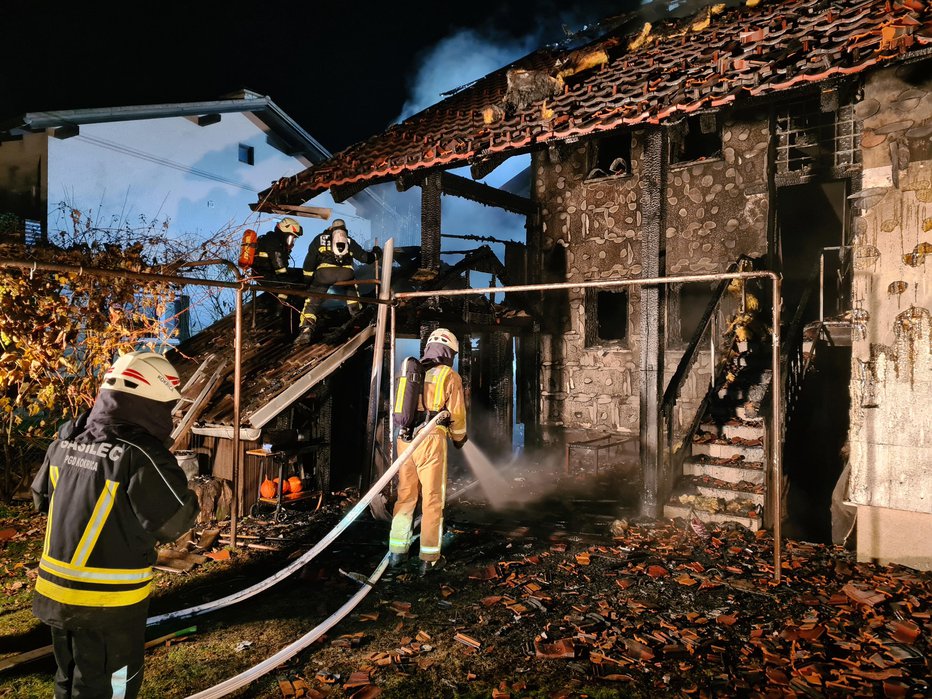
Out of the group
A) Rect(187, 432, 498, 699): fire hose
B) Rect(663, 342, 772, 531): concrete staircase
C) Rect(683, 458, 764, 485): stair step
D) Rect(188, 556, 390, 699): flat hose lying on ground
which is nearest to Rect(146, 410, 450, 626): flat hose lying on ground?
Rect(187, 432, 498, 699): fire hose

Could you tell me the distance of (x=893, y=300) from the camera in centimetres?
650

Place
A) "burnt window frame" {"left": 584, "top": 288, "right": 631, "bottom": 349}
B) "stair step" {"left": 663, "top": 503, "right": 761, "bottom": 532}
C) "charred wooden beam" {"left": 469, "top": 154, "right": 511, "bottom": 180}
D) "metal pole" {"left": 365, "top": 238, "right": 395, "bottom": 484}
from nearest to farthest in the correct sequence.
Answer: "stair step" {"left": 663, "top": 503, "right": 761, "bottom": 532} → "metal pole" {"left": 365, "top": 238, "right": 395, "bottom": 484} → "charred wooden beam" {"left": 469, "top": 154, "right": 511, "bottom": 180} → "burnt window frame" {"left": 584, "top": 288, "right": 631, "bottom": 349}

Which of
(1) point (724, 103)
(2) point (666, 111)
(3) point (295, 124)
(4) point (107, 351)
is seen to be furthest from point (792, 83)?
(3) point (295, 124)

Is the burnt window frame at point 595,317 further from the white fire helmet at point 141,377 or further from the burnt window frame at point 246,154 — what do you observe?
the burnt window frame at point 246,154

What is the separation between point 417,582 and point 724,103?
673cm

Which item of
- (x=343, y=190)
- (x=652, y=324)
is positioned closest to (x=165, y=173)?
(x=343, y=190)

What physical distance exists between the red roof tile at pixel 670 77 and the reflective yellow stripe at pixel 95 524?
7126 millimetres

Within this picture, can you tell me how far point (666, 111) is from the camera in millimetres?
7430

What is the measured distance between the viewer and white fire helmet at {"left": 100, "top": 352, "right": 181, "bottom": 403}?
3436 mm

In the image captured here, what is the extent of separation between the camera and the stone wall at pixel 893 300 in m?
6.33

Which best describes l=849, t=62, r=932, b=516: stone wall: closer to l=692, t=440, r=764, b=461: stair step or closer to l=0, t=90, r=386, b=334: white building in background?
l=692, t=440, r=764, b=461: stair step

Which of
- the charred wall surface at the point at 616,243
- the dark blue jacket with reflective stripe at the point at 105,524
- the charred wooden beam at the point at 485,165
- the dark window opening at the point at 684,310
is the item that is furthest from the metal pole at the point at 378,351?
the dark window opening at the point at 684,310

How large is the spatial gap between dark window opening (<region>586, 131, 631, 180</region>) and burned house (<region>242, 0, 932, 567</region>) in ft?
0.19

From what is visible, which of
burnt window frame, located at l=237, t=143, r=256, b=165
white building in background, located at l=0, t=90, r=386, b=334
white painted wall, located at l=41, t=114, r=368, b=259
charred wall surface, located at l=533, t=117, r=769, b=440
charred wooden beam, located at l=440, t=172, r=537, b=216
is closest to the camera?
charred wooden beam, located at l=440, t=172, r=537, b=216
